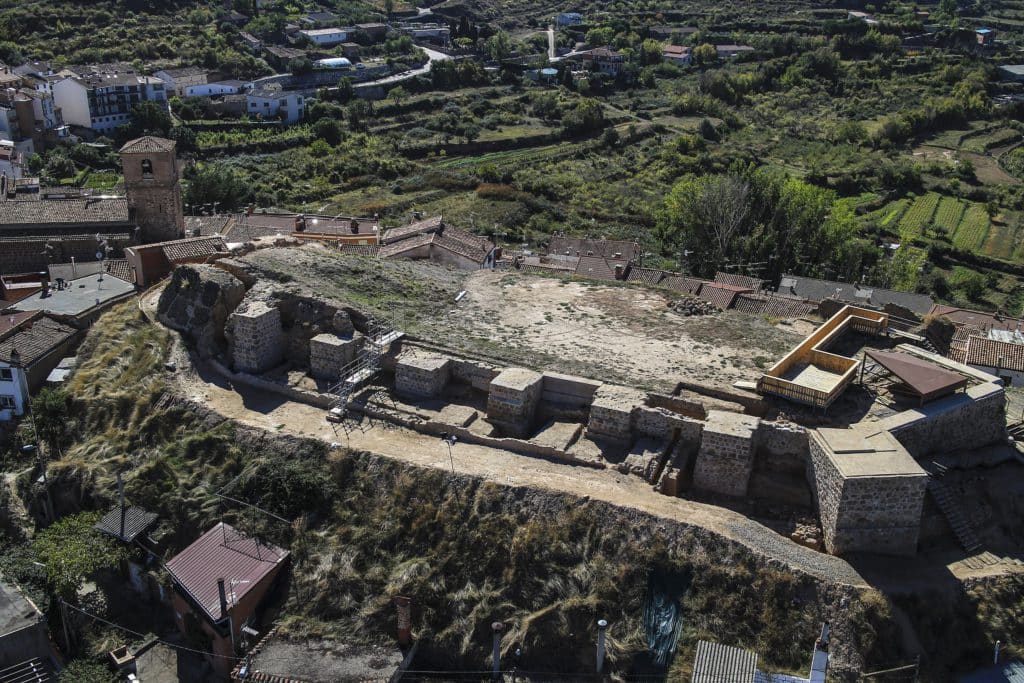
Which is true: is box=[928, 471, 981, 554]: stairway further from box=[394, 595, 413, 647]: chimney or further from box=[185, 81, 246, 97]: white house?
box=[185, 81, 246, 97]: white house

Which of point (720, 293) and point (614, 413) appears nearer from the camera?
point (614, 413)

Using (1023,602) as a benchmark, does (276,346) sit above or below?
above

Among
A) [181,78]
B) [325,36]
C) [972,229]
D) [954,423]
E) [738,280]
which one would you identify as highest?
[325,36]

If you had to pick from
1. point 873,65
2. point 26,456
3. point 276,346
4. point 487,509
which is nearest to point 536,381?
point 487,509

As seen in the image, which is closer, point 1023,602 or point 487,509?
point 1023,602

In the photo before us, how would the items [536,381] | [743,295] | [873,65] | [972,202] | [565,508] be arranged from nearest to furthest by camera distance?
[565,508], [536,381], [743,295], [972,202], [873,65]

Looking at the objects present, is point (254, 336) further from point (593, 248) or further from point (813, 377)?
point (593, 248)

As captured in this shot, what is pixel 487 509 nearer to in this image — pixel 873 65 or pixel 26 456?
pixel 26 456

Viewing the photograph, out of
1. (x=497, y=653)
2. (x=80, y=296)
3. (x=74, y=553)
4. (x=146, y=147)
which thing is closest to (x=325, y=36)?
(x=146, y=147)
